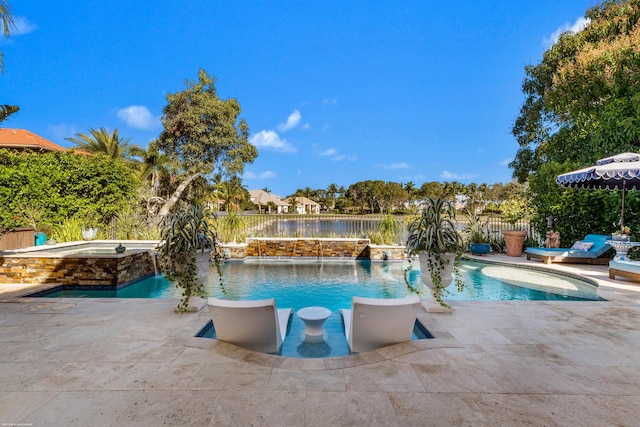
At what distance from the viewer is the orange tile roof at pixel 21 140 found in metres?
17.8

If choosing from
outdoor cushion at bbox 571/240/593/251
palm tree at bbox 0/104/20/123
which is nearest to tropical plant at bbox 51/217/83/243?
palm tree at bbox 0/104/20/123

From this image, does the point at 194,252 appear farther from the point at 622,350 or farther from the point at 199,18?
the point at 199,18

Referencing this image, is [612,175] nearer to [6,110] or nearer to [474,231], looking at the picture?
[474,231]

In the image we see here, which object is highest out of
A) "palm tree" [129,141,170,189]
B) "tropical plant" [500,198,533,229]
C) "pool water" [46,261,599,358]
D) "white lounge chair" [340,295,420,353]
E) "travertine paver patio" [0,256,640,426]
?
"palm tree" [129,141,170,189]

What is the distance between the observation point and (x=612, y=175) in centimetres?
→ 610

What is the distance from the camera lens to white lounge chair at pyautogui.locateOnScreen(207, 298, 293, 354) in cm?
283

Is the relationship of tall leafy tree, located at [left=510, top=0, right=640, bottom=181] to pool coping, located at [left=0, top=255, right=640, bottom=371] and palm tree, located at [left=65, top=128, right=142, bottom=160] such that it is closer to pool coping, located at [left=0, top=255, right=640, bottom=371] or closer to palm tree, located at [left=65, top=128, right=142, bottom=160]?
pool coping, located at [left=0, top=255, right=640, bottom=371]

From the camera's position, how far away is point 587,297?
5480mm

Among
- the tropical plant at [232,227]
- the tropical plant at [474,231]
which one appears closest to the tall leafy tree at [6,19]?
the tropical plant at [232,227]

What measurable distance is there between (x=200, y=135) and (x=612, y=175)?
1751 cm

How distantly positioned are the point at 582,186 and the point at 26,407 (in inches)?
415

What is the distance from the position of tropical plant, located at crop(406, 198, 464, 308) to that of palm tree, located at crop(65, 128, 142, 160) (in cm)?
2068

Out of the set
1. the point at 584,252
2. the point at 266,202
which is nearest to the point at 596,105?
the point at 584,252

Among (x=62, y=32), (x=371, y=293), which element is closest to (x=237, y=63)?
(x=62, y=32)
